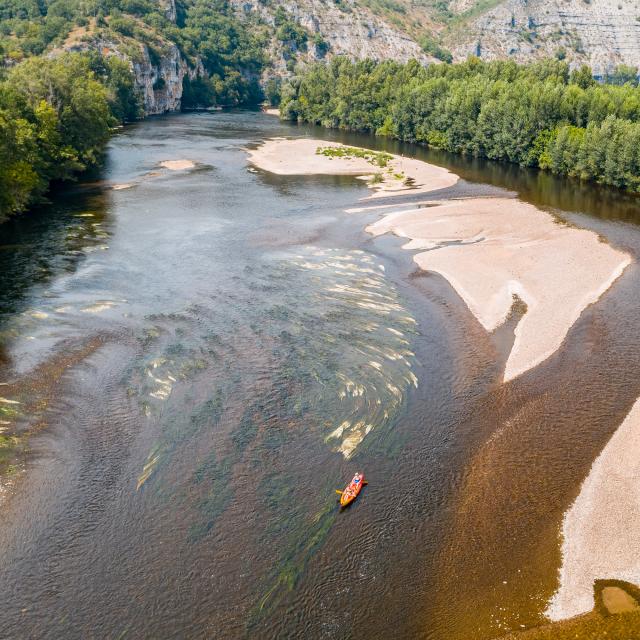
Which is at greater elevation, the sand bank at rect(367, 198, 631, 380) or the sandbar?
the sandbar

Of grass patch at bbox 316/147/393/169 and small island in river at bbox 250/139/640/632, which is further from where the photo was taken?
grass patch at bbox 316/147/393/169

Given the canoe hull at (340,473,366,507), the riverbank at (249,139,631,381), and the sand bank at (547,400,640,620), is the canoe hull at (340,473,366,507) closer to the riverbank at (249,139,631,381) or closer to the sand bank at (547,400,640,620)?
the sand bank at (547,400,640,620)

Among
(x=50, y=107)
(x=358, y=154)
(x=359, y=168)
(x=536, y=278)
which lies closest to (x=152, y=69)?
(x=358, y=154)

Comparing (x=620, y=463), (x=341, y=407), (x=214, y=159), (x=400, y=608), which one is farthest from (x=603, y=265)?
(x=214, y=159)

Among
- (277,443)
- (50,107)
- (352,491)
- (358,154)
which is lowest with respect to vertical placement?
(277,443)

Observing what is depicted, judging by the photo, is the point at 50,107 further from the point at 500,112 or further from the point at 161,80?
the point at 161,80

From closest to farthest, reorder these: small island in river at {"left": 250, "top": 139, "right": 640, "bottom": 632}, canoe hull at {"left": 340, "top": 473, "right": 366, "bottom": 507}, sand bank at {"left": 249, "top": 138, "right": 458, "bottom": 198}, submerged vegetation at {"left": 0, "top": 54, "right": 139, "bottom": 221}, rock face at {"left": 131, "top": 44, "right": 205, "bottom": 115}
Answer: small island in river at {"left": 250, "top": 139, "right": 640, "bottom": 632} < canoe hull at {"left": 340, "top": 473, "right": 366, "bottom": 507} < submerged vegetation at {"left": 0, "top": 54, "right": 139, "bottom": 221} < sand bank at {"left": 249, "top": 138, "right": 458, "bottom": 198} < rock face at {"left": 131, "top": 44, "right": 205, "bottom": 115}

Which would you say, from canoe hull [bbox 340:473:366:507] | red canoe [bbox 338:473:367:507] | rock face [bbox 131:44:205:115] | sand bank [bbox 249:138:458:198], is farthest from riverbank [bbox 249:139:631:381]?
rock face [bbox 131:44:205:115]
